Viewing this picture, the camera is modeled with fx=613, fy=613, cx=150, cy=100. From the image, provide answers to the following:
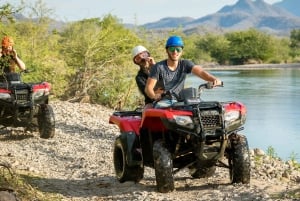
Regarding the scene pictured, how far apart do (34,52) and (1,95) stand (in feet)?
30.5

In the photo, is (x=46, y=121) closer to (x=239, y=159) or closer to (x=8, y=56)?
(x=8, y=56)

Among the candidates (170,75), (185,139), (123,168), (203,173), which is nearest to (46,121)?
(123,168)

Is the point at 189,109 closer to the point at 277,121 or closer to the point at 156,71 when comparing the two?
the point at 156,71

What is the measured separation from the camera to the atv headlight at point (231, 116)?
241 inches

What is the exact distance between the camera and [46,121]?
10656 mm

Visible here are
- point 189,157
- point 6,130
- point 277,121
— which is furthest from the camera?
point 277,121

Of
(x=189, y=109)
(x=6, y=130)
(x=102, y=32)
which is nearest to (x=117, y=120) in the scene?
(x=189, y=109)

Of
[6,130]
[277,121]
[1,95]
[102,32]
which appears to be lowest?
[277,121]

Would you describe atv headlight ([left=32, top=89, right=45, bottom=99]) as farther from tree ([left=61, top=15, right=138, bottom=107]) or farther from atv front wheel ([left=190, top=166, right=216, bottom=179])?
tree ([left=61, top=15, right=138, bottom=107])

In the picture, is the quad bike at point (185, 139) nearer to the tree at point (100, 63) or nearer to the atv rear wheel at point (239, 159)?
the atv rear wheel at point (239, 159)

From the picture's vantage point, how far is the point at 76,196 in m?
6.62

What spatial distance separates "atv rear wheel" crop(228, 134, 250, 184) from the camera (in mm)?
6383

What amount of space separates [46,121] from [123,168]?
4019 millimetres

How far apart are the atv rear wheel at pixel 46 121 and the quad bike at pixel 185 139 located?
3.86m
